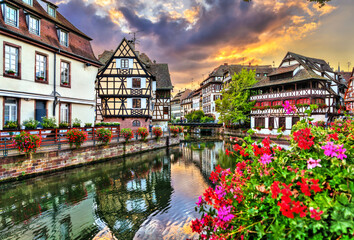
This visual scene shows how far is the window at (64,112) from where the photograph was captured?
16.9 m

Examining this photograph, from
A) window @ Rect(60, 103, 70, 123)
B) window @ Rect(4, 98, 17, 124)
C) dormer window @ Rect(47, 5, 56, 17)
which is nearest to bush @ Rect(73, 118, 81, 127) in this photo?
window @ Rect(60, 103, 70, 123)

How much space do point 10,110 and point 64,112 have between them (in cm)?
423

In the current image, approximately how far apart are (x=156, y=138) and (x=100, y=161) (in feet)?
30.3

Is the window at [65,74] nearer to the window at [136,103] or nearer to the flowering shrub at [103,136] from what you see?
the flowering shrub at [103,136]

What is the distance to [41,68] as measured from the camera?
48.9ft

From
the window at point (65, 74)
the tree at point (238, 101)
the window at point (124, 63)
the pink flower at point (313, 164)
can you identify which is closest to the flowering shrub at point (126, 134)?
the window at point (65, 74)

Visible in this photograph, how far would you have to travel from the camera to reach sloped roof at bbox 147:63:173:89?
3469 cm

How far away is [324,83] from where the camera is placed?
29.0 meters

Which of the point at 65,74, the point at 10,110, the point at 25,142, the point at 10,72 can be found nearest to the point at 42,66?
the point at 65,74

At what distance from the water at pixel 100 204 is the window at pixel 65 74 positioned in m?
7.12

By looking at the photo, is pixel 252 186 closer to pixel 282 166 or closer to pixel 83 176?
pixel 282 166

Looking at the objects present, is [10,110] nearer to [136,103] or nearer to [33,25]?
[33,25]

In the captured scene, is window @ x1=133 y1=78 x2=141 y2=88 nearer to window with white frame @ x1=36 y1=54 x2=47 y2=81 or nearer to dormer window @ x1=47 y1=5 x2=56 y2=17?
dormer window @ x1=47 y1=5 x2=56 y2=17

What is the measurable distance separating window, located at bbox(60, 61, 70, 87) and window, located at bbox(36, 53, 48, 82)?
1391mm
